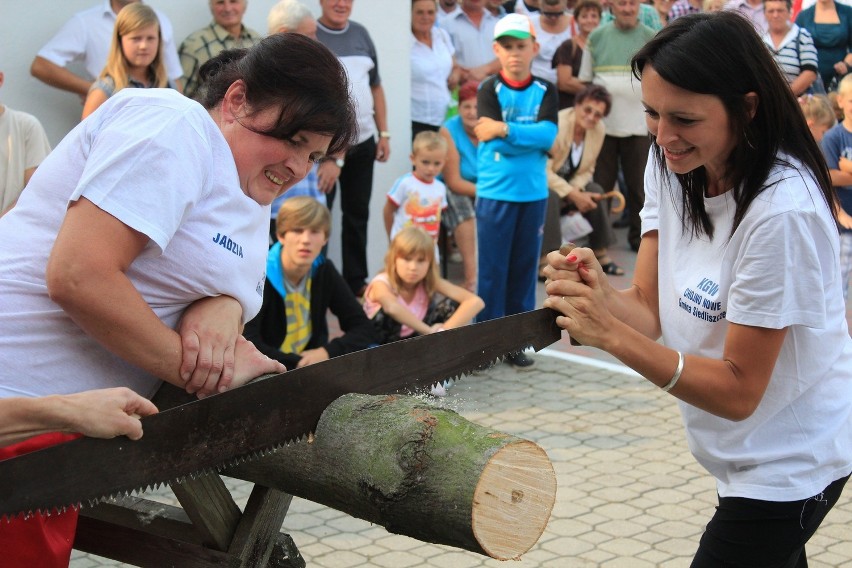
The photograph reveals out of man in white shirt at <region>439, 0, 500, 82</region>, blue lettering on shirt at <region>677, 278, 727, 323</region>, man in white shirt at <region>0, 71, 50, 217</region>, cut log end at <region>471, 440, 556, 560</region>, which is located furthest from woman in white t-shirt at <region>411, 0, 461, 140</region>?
cut log end at <region>471, 440, 556, 560</region>

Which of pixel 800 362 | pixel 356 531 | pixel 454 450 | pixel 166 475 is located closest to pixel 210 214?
pixel 166 475

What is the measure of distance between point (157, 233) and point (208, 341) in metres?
0.33

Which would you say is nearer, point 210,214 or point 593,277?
point 210,214

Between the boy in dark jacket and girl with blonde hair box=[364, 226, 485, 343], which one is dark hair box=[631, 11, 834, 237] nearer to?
the boy in dark jacket

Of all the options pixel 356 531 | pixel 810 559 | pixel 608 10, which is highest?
pixel 608 10

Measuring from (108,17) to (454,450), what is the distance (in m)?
5.96

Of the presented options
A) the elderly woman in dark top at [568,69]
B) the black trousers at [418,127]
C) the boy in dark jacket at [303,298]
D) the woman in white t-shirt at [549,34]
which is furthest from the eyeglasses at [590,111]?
the boy in dark jacket at [303,298]

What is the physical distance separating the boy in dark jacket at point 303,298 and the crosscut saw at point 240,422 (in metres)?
2.74

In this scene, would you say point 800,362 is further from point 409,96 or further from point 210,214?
point 409,96

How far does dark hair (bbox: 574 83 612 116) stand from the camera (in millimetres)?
10914

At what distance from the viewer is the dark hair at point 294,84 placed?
2.68 m

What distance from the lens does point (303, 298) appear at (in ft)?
20.4

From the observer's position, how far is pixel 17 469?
2232mm

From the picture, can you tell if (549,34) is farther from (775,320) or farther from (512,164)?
(775,320)
